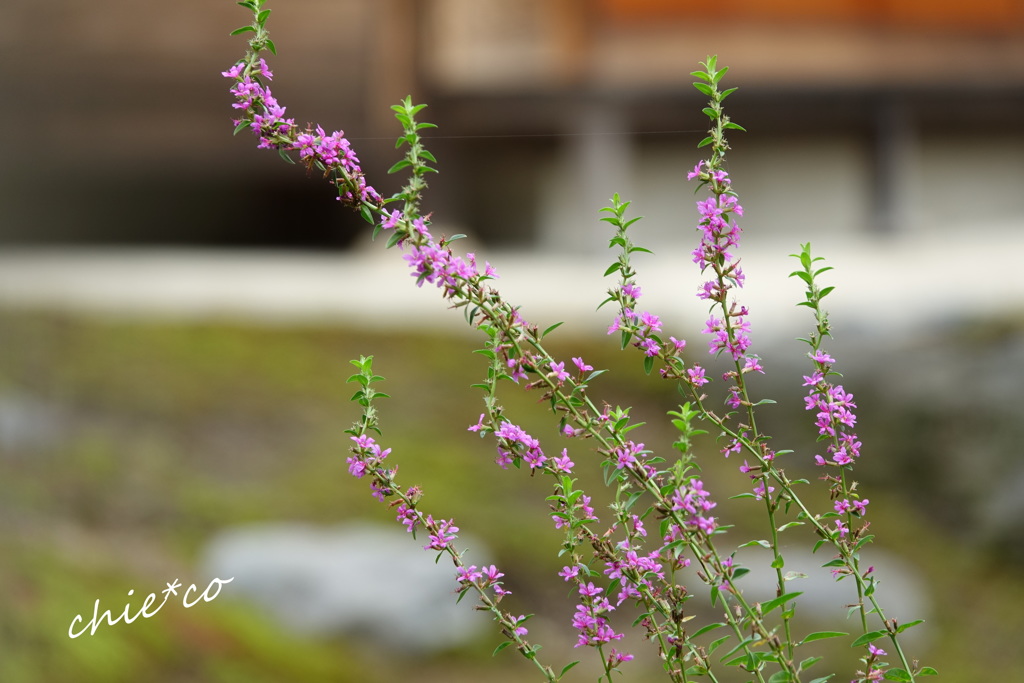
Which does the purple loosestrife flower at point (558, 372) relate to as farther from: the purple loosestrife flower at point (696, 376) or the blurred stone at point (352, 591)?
the blurred stone at point (352, 591)

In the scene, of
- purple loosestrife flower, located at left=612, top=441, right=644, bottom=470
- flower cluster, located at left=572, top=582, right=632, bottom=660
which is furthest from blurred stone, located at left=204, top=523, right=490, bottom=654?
purple loosestrife flower, located at left=612, top=441, right=644, bottom=470

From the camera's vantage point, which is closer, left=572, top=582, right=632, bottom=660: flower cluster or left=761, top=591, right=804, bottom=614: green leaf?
left=761, top=591, right=804, bottom=614: green leaf

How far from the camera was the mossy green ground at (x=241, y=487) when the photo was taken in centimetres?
456

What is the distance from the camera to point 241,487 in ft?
20.2

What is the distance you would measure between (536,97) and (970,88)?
135 inches

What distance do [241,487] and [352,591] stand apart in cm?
129

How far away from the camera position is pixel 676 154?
9.40m

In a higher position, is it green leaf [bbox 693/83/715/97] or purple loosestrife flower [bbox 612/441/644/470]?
green leaf [bbox 693/83/715/97]

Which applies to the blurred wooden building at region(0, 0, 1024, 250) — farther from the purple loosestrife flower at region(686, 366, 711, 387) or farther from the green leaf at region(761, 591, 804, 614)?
the green leaf at region(761, 591, 804, 614)

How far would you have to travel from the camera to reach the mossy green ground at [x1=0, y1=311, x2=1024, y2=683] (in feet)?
15.0

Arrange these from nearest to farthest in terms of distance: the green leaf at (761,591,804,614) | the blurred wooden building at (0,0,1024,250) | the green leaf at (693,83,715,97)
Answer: the green leaf at (761,591,804,614) < the green leaf at (693,83,715,97) < the blurred wooden building at (0,0,1024,250)

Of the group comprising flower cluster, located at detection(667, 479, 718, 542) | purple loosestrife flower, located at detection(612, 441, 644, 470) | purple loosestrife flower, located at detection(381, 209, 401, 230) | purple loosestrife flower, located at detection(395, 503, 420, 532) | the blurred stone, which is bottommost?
flower cluster, located at detection(667, 479, 718, 542)

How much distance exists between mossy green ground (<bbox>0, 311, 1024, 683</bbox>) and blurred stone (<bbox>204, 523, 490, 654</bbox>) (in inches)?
3.0

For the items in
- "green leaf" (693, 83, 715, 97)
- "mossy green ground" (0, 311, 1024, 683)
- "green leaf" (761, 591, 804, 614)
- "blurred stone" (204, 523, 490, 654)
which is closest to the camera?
"green leaf" (761, 591, 804, 614)
